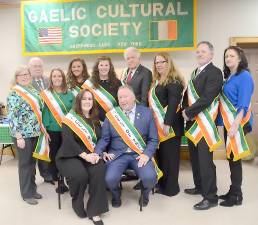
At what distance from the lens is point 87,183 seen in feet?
8.43

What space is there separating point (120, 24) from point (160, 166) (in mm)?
2062

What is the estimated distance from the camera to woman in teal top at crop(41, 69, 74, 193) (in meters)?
2.97

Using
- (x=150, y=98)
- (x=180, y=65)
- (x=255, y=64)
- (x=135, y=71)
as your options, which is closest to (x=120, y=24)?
(x=180, y=65)

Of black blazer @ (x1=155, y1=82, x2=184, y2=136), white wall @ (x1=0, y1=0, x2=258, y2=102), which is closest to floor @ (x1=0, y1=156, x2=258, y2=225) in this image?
black blazer @ (x1=155, y1=82, x2=184, y2=136)

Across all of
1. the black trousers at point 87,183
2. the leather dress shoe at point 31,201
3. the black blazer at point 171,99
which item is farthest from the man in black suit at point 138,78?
the leather dress shoe at point 31,201

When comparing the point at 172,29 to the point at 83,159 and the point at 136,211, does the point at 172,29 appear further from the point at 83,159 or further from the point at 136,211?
the point at 136,211

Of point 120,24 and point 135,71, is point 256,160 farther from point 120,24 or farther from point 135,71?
point 120,24

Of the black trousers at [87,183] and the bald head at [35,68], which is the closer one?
the black trousers at [87,183]

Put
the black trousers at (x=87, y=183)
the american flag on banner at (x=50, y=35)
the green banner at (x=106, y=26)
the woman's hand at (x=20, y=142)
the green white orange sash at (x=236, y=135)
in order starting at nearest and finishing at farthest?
1. the black trousers at (x=87, y=183)
2. the green white orange sash at (x=236, y=135)
3. the woman's hand at (x=20, y=142)
4. the green banner at (x=106, y=26)
5. the american flag on banner at (x=50, y=35)

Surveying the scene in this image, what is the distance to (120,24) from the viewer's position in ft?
13.9

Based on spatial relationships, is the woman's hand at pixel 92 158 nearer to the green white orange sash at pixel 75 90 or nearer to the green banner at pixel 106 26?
the green white orange sash at pixel 75 90

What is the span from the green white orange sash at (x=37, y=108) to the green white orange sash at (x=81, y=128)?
14.6 inches

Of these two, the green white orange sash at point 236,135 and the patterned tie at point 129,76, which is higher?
the patterned tie at point 129,76

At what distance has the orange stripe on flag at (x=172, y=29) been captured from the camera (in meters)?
4.15
